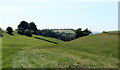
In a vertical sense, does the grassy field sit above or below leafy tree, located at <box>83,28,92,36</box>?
below

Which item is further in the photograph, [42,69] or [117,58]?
[117,58]

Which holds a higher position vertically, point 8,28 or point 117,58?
point 8,28

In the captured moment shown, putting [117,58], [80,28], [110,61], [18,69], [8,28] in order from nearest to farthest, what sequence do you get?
[18,69] < [110,61] < [117,58] < [80,28] < [8,28]

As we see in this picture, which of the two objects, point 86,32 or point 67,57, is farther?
point 86,32

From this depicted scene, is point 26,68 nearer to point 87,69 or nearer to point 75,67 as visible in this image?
point 75,67

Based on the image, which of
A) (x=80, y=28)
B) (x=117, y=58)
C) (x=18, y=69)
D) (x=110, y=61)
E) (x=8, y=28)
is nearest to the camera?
(x=18, y=69)

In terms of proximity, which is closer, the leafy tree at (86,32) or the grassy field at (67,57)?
the grassy field at (67,57)

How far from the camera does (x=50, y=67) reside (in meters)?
23.5

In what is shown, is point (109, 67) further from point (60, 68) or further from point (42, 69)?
point (42, 69)

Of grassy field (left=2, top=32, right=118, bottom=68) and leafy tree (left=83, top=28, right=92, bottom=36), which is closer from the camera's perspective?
grassy field (left=2, top=32, right=118, bottom=68)

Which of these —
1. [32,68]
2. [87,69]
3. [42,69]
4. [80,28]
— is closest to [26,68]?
[32,68]

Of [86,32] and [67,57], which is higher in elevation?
[86,32]

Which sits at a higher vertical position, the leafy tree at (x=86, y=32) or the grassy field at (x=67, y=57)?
the leafy tree at (x=86, y=32)

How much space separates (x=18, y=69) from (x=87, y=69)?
1151 cm
